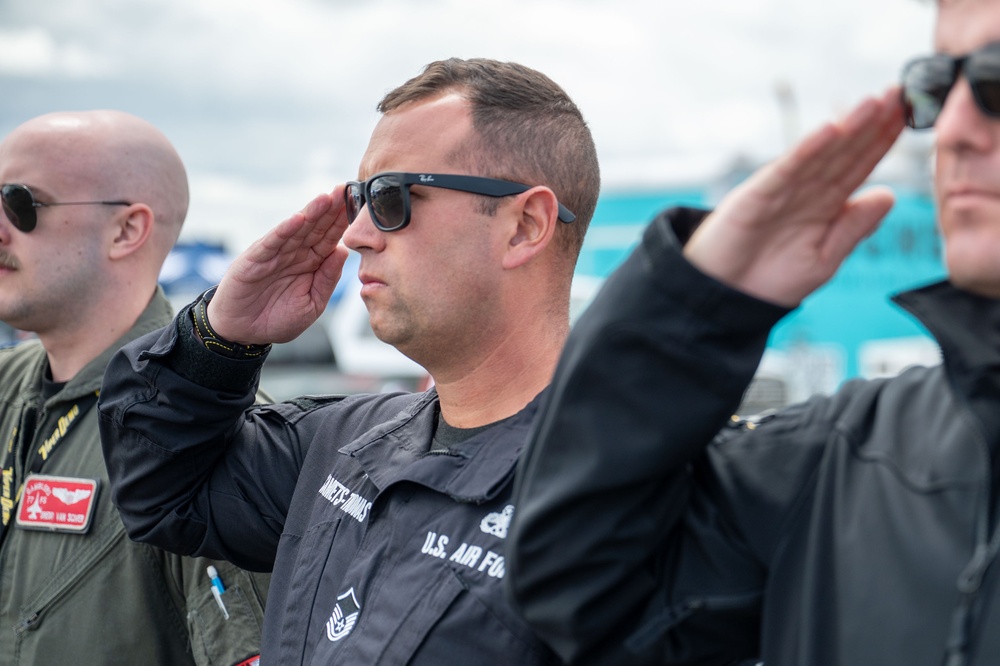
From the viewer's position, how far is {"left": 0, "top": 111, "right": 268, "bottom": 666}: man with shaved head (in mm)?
2672

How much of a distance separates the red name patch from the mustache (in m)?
A: 0.67

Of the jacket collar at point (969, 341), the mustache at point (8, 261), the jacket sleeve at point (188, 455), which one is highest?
the jacket collar at point (969, 341)

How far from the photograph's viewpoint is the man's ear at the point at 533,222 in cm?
220

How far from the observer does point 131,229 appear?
3.22m

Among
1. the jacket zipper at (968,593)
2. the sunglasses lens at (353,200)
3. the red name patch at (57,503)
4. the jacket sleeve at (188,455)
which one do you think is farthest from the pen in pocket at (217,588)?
the jacket zipper at (968,593)

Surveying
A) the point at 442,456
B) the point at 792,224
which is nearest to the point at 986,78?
the point at 792,224

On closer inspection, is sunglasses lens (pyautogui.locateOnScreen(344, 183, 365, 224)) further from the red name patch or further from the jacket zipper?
the jacket zipper

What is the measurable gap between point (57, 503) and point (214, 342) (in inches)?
30.7

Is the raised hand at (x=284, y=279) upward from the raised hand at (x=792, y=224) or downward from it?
downward

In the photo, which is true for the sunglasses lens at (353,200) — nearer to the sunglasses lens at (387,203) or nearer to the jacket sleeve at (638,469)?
the sunglasses lens at (387,203)

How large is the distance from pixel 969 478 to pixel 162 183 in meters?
2.78

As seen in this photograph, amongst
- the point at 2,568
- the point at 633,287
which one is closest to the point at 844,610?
the point at 633,287

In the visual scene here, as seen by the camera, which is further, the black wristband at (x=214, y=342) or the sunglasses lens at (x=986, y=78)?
the black wristband at (x=214, y=342)

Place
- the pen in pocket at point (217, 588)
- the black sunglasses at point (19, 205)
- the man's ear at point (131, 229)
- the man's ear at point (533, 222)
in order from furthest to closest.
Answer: the man's ear at point (131, 229) → the black sunglasses at point (19, 205) → the pen in pocket at point (217, 588) → the man's ear at point (533, 222)
